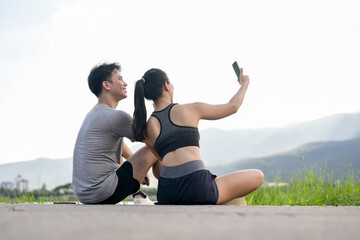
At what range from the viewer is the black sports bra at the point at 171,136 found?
3555mm

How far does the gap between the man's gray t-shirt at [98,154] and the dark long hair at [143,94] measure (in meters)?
0.28

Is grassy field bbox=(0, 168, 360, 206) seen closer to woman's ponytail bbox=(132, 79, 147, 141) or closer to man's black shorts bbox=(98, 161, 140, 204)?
man's black shorts bbox=(98, 161, 140, 204)

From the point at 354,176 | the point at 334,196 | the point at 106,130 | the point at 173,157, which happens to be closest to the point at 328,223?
the point at 173,157

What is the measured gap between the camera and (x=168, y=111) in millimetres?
3691

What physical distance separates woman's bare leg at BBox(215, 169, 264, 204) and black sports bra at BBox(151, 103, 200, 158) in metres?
0.38

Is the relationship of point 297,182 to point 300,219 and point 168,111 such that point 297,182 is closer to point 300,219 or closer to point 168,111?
point 168,111

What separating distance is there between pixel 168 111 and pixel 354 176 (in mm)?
3239

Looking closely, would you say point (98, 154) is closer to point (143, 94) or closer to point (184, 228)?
point (143, 94)

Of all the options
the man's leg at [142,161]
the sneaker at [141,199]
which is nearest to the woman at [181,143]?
the man's leg at [142,161]

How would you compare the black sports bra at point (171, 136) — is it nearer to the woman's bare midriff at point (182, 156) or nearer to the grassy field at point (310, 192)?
the woman's bare midriff at point (182, 156)

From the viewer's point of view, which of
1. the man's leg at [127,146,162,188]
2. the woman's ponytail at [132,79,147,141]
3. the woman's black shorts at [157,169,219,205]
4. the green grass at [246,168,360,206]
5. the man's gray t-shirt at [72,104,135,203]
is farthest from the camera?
the green grass at [246,168,360,206]

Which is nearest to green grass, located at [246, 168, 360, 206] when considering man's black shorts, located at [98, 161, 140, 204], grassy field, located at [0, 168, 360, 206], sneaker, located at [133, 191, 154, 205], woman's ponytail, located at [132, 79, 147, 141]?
grassy field, located at [0, 168, 360, 206]

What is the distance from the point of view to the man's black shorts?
4.04 m

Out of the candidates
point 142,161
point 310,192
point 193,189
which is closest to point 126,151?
point 142,161
